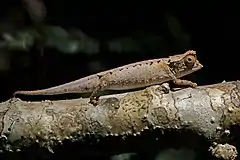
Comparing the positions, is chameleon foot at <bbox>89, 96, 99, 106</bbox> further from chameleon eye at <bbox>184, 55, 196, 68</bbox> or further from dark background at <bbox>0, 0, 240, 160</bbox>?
dark background at <bbox>0, 0, 240, 160</bbox>

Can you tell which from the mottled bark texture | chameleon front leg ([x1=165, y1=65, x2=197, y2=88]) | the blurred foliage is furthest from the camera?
the blurred foliage

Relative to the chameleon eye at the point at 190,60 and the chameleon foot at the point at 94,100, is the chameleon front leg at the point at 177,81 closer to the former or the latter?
the chameleon eye at the point at 190,60

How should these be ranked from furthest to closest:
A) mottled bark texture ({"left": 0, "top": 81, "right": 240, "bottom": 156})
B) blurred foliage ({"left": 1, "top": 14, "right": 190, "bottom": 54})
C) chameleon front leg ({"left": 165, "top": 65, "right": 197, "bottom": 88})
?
blurred foliage ({"left": 1, "top": 14, "right": 190, "bottom": 54}), chameleon front leg ({"left": 165, "top": 65, "right": 197, "bottom": 88}), mottled bark texture ({"left": 0, "top": 81, "right": 240, "bottom": 156})

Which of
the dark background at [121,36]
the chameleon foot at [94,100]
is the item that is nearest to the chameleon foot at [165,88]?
the chameleon foot at [94,100]

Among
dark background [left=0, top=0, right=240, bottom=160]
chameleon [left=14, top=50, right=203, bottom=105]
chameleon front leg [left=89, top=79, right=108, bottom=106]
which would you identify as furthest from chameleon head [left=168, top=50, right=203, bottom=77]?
dark background [left=0, top=0, right=240, bottom=160]

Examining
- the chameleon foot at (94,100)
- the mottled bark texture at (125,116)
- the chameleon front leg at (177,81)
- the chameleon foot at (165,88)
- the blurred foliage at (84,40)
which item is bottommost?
the mottled bark texture at (125,116)

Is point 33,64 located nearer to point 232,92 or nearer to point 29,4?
point 29,4

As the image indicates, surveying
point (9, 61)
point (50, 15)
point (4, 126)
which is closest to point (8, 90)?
point (9, 61)
